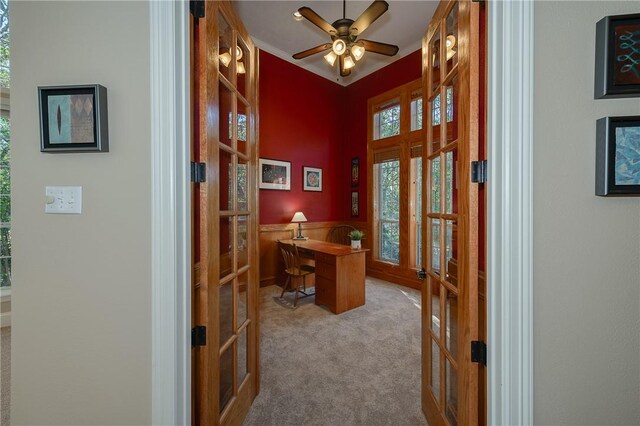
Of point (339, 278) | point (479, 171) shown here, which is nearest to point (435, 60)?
point (479, 171)

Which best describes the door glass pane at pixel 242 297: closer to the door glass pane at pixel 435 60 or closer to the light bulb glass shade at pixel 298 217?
the door glass pane at pixel 435 60

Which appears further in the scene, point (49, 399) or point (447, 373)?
point (447, 373)

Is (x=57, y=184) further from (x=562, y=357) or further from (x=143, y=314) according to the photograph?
(x=562, y=357)

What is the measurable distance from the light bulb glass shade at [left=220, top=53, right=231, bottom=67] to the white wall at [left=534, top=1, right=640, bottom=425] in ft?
4.53

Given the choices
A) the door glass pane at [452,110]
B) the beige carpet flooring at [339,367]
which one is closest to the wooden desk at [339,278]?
the beige carpet flooring at [339,367]

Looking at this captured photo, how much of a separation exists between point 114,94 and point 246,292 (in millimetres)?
1211

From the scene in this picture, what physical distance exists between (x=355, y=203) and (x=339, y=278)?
238 cm

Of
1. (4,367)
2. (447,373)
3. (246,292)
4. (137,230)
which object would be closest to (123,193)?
(137,230)

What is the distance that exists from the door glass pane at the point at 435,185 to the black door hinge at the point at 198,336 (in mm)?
1356

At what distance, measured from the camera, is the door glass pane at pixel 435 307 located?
4.90ft

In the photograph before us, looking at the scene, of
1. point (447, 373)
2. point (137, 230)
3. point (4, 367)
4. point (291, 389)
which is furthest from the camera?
point (4, 367)

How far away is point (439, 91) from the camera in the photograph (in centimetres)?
145

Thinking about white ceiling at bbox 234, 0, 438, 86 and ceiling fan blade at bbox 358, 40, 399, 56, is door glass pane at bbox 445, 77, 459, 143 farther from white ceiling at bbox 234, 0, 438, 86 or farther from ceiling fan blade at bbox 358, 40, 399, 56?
white ceiling at bbox 234, 0, 438, 86

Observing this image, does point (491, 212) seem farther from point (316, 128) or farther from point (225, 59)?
point (316, 128)
